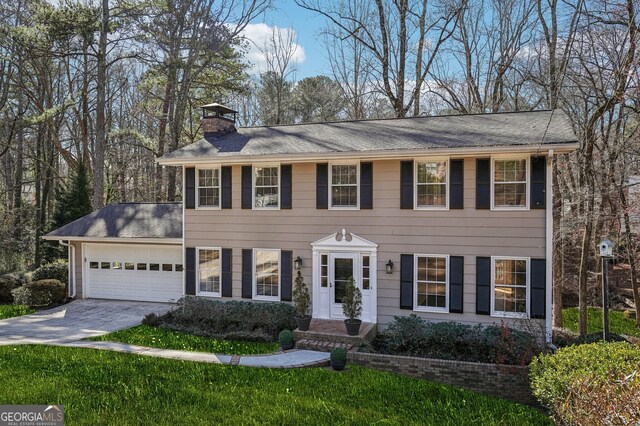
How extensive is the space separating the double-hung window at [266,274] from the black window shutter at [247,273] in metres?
0.11

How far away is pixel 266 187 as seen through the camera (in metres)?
12.0

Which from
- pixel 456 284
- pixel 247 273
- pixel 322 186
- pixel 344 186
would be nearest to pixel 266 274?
pixel 247 273

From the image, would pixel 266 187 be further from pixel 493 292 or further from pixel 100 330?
pixel 493 292

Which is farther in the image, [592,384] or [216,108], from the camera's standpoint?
[216,108]

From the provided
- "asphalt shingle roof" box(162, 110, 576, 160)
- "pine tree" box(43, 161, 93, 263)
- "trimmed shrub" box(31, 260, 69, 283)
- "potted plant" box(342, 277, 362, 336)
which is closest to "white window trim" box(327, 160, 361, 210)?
"asphalt shingle roof" box(162, 110, 576, 160)

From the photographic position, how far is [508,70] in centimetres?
1991

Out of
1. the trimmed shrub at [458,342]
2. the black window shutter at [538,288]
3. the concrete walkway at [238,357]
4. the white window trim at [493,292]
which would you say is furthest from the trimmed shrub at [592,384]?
the concrete walkway at [238,357]

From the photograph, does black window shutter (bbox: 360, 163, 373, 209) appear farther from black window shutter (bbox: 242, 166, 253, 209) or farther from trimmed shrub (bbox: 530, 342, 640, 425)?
trimmed shrub (bbox: 530, 342, 640, 425)

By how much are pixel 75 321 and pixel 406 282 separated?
934cm

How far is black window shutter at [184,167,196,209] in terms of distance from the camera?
497 inches

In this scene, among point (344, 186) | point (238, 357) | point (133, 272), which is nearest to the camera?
point (238, 357)

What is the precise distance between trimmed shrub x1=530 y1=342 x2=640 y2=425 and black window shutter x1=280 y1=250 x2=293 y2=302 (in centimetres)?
627

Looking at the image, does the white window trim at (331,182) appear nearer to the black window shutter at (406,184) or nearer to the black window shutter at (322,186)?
the black window shutter at (322,186)

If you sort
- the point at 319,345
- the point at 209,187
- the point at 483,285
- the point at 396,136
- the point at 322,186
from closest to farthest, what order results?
the point at 319,345, the point at 483,285, the point at 322,186, the point at 396,136, the point at 209,187
